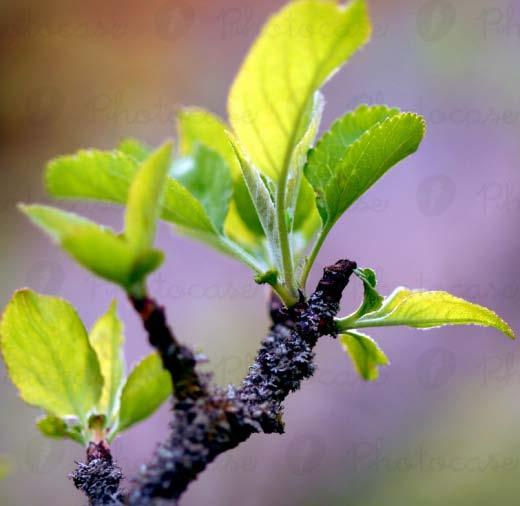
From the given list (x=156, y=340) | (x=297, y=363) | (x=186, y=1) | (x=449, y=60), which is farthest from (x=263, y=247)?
(x=186, y=1)

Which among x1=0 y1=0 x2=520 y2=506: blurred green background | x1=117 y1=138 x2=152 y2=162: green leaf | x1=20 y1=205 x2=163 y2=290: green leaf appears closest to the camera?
x1=20 y1=205 x2=163 y2=290: green leaf

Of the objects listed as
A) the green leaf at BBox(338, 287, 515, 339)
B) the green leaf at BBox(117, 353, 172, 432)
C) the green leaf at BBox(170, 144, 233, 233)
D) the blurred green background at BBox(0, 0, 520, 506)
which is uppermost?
the blurred green background at BBox(0, 0, 520, 506)

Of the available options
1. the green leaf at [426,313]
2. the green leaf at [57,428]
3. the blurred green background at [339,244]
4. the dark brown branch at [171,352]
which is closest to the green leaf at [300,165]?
the green leaf at [426,313]

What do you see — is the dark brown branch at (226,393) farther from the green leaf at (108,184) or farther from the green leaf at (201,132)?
the green leaf at (201,132)

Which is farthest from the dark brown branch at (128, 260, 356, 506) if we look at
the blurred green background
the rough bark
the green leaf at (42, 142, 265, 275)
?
the blurred green background

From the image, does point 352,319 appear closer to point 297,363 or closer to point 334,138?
point 297,363

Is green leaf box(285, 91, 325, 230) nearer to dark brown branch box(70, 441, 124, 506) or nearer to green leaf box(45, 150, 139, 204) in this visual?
green leaf box(45, 150, 139, 204)

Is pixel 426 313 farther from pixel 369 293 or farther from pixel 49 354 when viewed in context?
pixel 49 354
